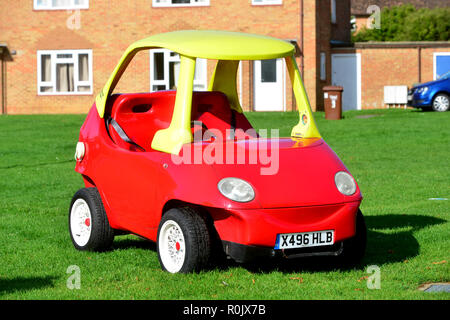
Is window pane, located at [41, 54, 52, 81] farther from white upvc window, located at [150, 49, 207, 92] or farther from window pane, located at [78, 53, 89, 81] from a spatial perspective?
white upvc window, located at [150, 49, 207, 92]

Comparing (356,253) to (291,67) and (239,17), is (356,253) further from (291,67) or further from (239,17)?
(239,17)

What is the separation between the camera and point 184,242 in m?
6.52

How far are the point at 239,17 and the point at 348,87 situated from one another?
695cm

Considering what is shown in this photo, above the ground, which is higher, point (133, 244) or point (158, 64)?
point (158, 64)

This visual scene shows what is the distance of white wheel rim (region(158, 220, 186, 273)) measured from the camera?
21.8 feet

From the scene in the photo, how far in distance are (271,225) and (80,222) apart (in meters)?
2.53

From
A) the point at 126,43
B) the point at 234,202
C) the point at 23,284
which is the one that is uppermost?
the point at 126,43

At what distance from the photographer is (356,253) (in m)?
6.93

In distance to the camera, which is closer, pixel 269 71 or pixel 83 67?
pixel 269 71

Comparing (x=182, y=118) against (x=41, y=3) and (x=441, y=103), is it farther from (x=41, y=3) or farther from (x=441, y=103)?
(x=41, y=3)

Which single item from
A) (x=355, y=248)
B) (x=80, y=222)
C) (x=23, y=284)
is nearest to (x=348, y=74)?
(x=80, y=222)

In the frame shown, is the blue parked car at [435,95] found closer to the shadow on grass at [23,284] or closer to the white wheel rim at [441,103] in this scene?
the white wheel rim at [441,103]

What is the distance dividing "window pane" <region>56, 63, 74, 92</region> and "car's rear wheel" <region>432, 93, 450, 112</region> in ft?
49.0
